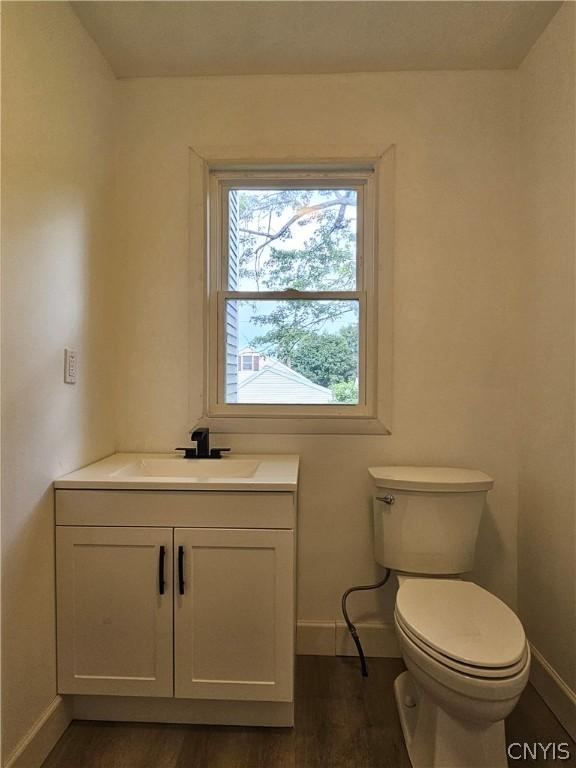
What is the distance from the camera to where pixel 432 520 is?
5.20 feet

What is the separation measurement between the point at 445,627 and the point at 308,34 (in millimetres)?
2115

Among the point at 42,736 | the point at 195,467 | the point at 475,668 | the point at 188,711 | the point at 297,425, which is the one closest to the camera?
the point at 475,668

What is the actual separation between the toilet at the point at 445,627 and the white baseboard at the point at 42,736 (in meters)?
1.13

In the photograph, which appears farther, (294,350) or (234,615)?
(294,350)

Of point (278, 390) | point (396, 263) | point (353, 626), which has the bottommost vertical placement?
point (353, 626)

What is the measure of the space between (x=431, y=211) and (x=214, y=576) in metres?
1.68

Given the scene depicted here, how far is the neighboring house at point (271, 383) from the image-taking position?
196 centimetres

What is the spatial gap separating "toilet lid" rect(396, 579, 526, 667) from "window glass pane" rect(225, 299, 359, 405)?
2.72 feet

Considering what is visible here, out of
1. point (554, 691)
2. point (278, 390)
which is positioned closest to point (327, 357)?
point (278, 390)

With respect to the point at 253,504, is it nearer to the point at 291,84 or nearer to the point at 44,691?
the point at 44,691

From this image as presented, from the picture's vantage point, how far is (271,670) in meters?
1.38

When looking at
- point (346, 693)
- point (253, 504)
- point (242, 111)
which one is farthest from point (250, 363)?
point (346, 693)

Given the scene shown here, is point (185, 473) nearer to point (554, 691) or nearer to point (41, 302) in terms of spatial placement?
point (41, 302)

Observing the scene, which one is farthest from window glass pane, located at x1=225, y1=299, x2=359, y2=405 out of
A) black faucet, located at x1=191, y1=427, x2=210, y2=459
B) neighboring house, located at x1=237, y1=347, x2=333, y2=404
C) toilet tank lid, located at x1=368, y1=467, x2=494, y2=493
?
toilet tank lid, located at x1=368, y1=467, x2=494, y2=493
